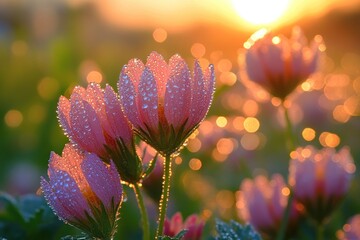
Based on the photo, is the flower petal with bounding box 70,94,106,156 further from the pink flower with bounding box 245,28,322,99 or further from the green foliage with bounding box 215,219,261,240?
the pink flower with bounding box 245,28,322,99

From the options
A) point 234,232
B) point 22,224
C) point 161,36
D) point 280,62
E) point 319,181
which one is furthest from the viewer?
point 161,36

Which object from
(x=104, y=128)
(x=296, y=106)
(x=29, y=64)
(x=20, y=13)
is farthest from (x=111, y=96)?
(x=20, y=13)

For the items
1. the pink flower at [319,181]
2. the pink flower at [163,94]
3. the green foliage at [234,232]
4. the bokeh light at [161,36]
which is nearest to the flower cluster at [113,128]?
the pink flower at [163,94]

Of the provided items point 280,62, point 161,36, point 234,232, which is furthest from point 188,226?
point 161,36

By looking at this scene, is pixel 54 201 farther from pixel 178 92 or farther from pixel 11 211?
pixel 11 211

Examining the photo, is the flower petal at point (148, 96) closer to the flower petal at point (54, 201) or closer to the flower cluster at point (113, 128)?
the flower cluster at point (113, 128)
